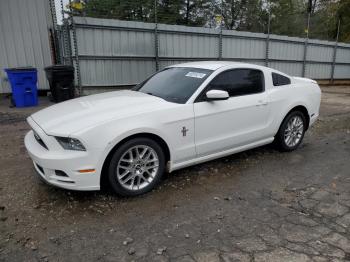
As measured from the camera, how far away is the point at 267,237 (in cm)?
295

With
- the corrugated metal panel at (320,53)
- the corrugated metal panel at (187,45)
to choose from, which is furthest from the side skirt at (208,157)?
the corrugated metal panel at (320,53)

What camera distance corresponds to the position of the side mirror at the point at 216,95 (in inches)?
156

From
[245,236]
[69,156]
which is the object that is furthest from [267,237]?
[69,156]

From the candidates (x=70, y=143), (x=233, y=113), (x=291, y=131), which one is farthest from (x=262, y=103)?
(x=70, y=143)

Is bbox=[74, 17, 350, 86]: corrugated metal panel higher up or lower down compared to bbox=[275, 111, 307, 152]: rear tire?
higher up

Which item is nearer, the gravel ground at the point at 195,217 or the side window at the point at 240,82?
the gravel ground at the point at 195,217

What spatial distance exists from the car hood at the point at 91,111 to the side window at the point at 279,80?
2069 mm

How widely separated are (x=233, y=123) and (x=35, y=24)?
8.58m

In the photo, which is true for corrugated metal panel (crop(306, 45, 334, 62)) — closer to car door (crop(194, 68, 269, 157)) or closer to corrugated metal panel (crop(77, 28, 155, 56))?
corrugated metal panel (crop(77, 28, 155, 56))

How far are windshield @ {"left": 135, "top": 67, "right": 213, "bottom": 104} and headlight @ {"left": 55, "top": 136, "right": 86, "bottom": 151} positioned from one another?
4.29 ft

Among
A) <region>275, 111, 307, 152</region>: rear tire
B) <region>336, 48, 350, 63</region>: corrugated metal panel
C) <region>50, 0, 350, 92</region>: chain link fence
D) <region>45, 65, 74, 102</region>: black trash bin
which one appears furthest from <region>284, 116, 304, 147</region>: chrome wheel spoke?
<region>336, 48, 350, 63</region>: corrugated metal panel

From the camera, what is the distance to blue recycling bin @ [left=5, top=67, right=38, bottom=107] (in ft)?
27.7

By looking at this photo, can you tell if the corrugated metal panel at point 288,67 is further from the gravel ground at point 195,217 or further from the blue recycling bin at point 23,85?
the gravel ground at point 195,217

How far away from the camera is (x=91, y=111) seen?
12.0 ft
